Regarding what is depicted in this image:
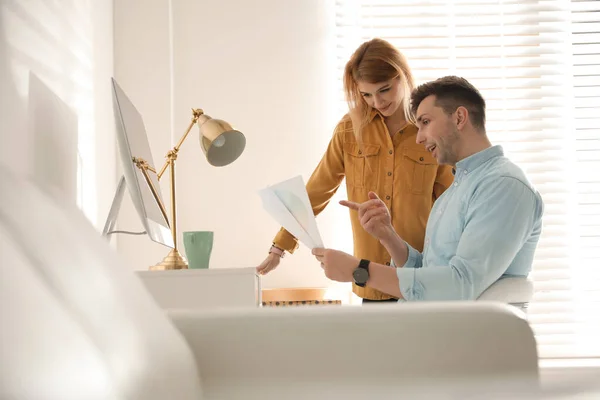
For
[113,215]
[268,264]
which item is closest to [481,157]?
[268,264]

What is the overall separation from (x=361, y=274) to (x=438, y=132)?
507 mm

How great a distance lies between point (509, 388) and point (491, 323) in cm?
15

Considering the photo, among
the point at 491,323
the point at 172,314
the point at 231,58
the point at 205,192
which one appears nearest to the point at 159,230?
the point at 172,314

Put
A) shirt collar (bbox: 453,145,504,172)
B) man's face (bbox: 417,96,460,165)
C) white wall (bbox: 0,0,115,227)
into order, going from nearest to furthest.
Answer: white wall (bbox: 0,0,115,227)
shirt collar (bbox: 453,145,504,172)
man's face (bbox: 417,96,460,165)

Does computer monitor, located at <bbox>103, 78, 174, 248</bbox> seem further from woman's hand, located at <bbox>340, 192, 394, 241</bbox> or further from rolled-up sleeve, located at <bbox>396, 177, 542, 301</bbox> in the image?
rolled-up sleeve, located at <bbox>396, 177, 542, 301</bbox>

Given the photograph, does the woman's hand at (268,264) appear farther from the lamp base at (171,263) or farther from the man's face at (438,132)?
the man's face at (438,132)

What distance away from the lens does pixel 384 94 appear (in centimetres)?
276

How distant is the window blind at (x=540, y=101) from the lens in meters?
3.90

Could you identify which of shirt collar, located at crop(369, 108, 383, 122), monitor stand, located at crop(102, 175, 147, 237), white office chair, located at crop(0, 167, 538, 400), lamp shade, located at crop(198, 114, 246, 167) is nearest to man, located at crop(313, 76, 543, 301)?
shirt collar, located at crop(369, 108, 383, 122)

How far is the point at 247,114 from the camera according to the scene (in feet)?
12.5

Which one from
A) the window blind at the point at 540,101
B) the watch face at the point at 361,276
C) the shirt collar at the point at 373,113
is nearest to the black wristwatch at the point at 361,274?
the watch face at the point at 361,276

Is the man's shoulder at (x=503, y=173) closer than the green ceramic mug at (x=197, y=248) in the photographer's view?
Yes

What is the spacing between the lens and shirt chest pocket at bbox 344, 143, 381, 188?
9.34 feet

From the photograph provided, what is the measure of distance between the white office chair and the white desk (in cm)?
82
